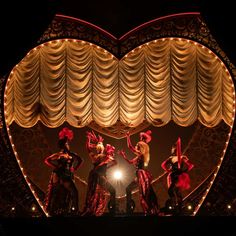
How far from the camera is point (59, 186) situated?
11.2m

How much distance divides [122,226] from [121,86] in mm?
2058

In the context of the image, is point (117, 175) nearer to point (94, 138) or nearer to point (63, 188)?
point (94, 138)

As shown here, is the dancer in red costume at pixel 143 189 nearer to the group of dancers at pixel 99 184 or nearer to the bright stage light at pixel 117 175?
the group of dancers at pixel 99 184

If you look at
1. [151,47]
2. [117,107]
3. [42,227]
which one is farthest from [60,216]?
[151,47]

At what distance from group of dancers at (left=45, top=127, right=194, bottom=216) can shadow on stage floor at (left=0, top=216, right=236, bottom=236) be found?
2.02 ft

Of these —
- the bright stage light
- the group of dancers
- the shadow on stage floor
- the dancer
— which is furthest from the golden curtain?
the shadow on stage floor

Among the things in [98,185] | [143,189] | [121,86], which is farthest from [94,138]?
[143,189]

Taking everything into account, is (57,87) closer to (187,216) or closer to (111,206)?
(111,206)

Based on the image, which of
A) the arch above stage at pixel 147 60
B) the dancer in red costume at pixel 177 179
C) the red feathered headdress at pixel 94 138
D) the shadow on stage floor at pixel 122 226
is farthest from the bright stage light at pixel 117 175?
the shadow on stage floor at pixel 122 226

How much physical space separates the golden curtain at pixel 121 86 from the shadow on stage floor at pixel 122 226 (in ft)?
5.15

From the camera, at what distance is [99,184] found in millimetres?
11320

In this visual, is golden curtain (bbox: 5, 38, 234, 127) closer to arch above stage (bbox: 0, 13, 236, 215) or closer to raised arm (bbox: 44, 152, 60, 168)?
arch above stage (bbox: 0, 13, 236, 215)

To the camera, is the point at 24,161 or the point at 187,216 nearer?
the point at 187,216

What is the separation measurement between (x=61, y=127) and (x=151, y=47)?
6.30ft
